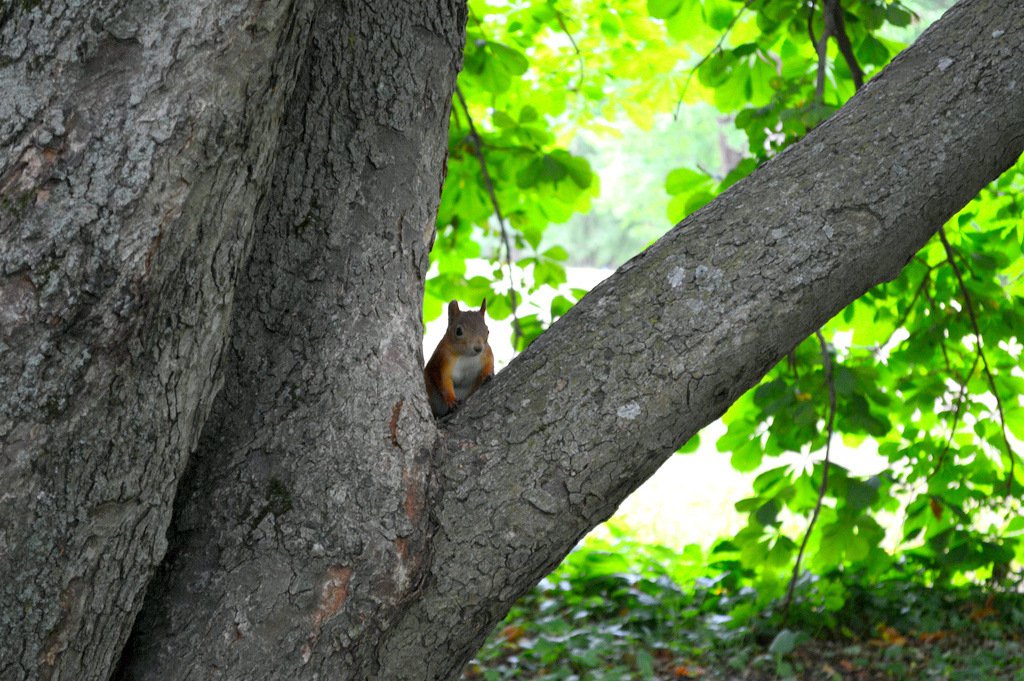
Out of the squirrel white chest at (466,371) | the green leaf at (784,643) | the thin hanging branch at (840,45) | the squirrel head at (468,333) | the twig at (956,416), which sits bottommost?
the green leaf at (784,643)

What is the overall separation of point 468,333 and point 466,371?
14 centimetres

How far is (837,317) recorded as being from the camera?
4027 mm

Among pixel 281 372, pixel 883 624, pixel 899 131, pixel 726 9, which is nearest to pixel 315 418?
pixel 281 372

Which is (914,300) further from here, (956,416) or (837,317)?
(837,317)

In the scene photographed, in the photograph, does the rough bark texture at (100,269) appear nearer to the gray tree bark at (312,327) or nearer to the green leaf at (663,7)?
the gray tree bark at (312,327)

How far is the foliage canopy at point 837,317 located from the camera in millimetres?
3389

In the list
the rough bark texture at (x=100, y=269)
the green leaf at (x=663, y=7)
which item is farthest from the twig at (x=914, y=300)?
the rough bark texture at (x=100, y=269)

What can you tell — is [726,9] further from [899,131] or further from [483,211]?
[899,131]

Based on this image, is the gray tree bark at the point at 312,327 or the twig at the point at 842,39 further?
the twig at the point at 842,39

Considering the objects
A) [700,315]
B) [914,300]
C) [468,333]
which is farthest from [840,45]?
[700,315]

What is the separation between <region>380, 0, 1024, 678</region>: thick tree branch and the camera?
1.74 meters

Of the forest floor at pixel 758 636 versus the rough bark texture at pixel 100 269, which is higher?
the forest floor at pixel 758 636

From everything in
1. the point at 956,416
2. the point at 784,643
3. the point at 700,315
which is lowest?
the point at 700,315

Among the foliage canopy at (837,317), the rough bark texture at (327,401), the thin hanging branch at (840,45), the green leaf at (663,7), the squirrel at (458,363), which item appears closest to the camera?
the rough bark texture at (327,401)
